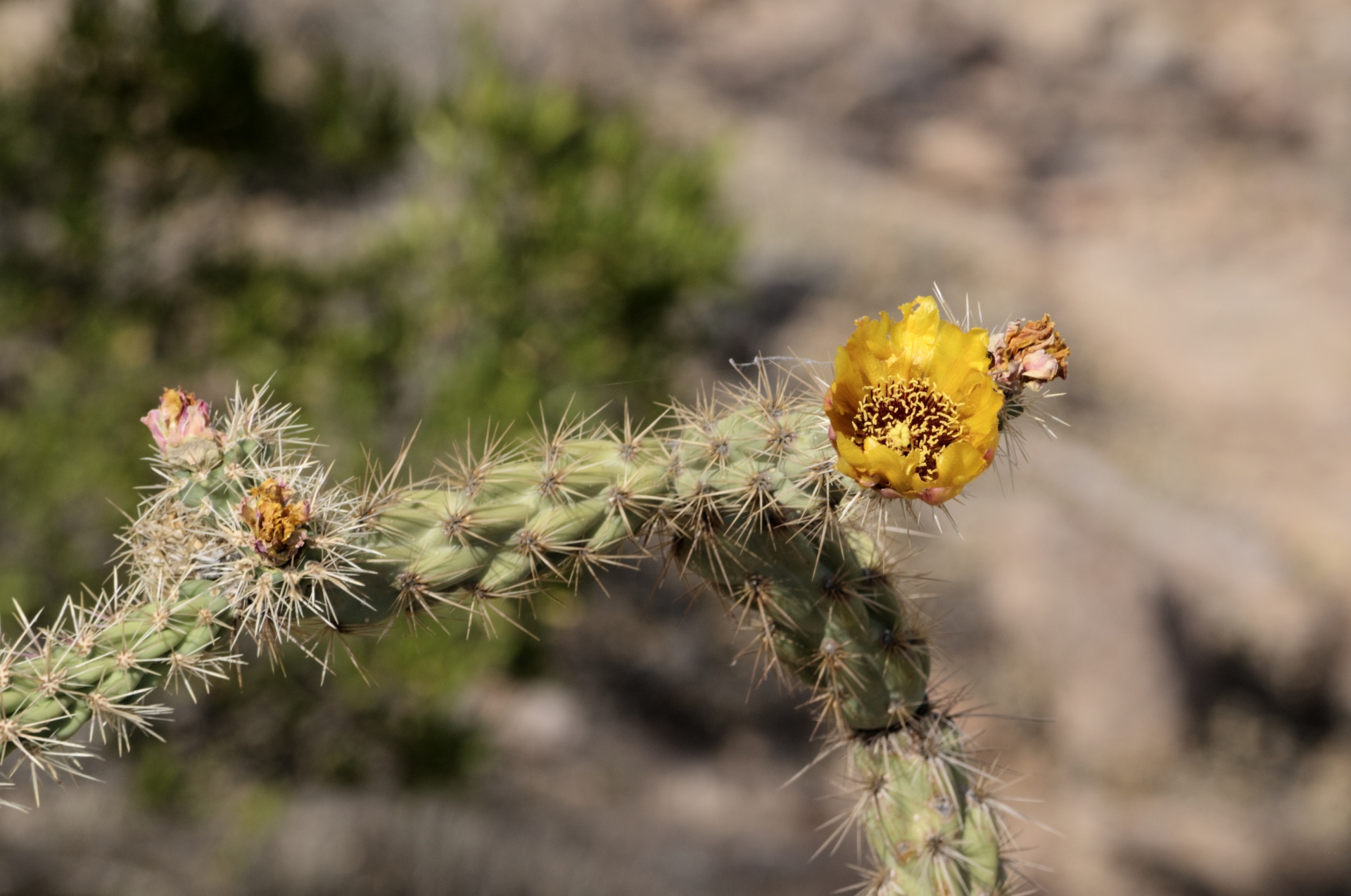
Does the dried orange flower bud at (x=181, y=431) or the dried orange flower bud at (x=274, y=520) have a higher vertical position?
Answer: the dried orange flower bud at (x=181, y=431)

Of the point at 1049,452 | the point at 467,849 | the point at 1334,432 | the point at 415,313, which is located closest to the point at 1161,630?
the point at 1049,452

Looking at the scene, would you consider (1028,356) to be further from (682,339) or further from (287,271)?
(287,271)

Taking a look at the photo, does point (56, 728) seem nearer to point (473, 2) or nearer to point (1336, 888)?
point (473, 2)

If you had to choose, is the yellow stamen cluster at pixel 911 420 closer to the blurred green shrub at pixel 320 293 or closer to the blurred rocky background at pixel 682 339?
the blurred rocky background at pixel 682 339

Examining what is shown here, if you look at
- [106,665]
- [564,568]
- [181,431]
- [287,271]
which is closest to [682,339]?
[287,271]

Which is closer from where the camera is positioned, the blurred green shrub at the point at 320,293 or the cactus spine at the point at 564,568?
the cactus spine at the point at 564,568

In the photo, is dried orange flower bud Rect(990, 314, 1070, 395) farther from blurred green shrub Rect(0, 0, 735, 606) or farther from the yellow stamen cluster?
blurred green shrub Rect(0, 0, 735, 606)

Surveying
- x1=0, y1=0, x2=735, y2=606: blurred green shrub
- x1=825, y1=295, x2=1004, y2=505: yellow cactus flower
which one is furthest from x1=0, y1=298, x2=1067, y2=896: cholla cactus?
x1=0, y1=0, x2=735, y2=606: blurred green shrub

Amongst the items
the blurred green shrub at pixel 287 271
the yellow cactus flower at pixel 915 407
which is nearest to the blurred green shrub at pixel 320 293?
the blurred green shrub at pixel 287 271
